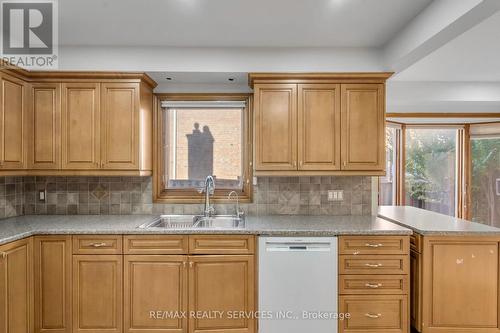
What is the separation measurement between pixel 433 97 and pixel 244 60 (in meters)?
2.73

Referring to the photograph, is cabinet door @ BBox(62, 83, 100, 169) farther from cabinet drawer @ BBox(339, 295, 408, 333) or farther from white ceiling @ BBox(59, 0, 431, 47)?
cabinet drawer @ BBox(339, 295, 408, 333)

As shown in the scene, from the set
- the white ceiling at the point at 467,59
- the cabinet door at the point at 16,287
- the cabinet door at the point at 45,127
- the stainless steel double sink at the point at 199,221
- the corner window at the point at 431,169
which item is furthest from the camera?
the corner window at the point at 431,169

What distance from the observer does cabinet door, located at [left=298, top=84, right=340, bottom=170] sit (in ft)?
9.14

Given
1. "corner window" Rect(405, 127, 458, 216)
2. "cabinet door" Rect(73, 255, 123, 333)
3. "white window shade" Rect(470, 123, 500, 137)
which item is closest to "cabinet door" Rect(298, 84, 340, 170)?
"cabinet door" Rect(73, 255, 123, 333)

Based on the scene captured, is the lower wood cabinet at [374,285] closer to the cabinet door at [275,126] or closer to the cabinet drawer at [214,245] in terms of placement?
the cabinet drawer at [214,245]

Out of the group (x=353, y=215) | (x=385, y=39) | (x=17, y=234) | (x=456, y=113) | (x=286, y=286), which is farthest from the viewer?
(x=456, y=113)

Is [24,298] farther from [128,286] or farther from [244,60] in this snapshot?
[244,60]

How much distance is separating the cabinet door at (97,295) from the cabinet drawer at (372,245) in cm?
184

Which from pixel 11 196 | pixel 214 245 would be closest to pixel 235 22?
pixel 214 245

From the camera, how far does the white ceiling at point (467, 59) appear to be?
99.9 inches

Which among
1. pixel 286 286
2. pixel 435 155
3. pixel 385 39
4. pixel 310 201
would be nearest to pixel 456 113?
pixel 435 155

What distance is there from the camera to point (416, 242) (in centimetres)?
245

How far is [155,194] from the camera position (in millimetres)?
3176

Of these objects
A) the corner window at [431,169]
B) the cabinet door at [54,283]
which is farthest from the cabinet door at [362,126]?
the corner window at [431,169]
